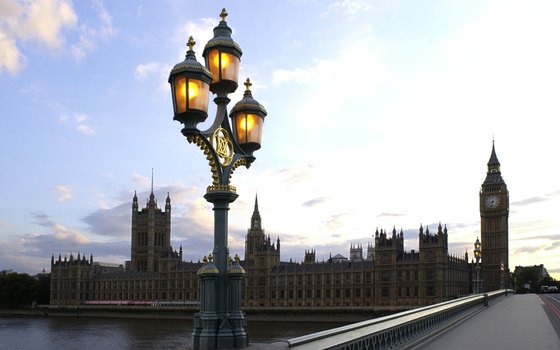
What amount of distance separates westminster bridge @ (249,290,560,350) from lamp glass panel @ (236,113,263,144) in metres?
3.41

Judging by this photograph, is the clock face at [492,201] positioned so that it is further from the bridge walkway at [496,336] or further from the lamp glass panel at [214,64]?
the lamp glass panel at [214,64]

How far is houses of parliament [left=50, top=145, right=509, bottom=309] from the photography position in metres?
105

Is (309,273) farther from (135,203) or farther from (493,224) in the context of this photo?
(135,203)

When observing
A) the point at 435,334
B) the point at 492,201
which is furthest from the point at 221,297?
the point at 492,201

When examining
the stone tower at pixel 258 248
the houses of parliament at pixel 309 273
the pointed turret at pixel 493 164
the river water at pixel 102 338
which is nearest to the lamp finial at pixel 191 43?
the river water at pixel 102 338

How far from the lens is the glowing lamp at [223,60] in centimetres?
970

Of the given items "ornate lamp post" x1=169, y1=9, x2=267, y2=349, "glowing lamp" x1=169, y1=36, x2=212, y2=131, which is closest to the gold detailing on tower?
"ornate lamp post" x1=169, y1=9, x2=267, y2=349

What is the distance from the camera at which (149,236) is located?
6398 inches

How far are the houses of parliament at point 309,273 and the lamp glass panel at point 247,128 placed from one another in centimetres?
7469

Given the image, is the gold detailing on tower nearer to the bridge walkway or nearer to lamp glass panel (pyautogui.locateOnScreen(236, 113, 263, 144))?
lamp glass panel (pyautogui.locateOnScreen(236, 113, 263, 144))

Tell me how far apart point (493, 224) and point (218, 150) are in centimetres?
14048

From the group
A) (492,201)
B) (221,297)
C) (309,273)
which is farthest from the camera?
(492,201)

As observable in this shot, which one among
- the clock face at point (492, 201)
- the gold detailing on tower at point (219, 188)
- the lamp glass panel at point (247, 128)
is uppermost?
the clock face at point (492, 201)

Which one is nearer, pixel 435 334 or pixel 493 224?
pixel 435 334
